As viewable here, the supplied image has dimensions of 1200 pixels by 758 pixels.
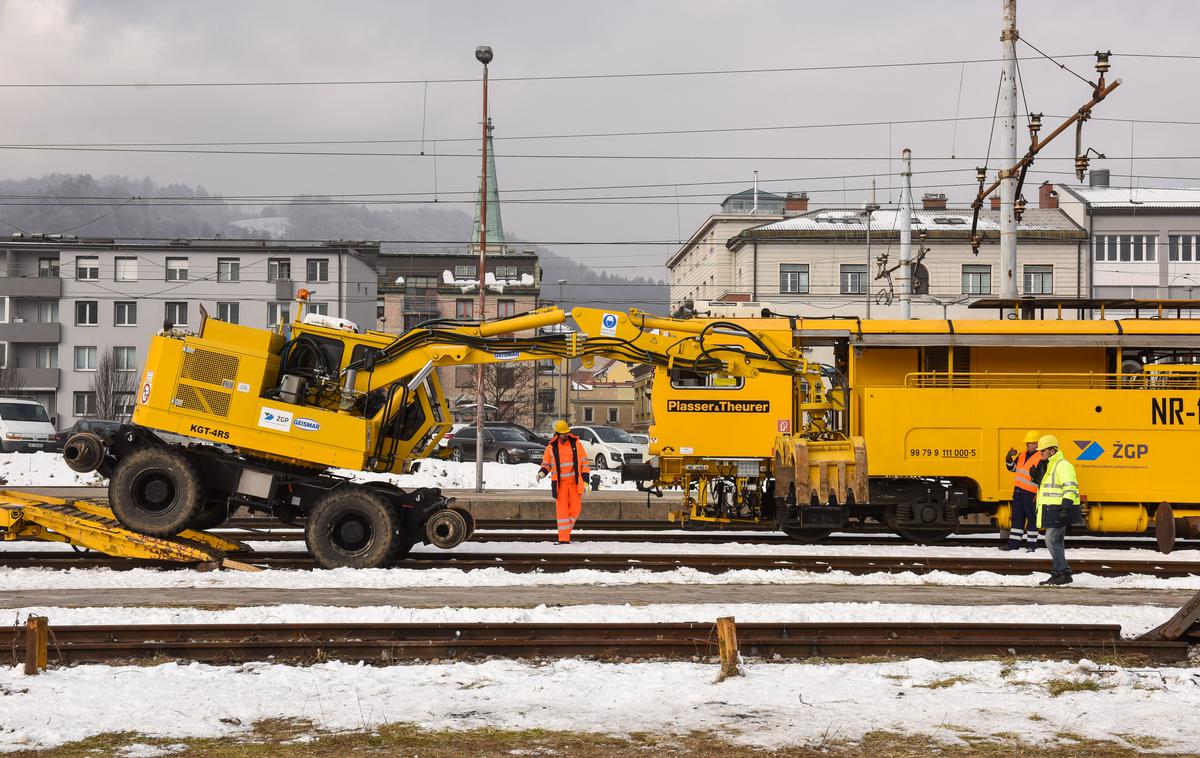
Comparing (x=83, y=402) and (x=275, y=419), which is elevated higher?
(x=83, y=402)

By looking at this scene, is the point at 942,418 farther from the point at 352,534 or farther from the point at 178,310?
the point at 178,310

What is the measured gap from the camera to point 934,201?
210 feet

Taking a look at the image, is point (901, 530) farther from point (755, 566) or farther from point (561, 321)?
point (561, 321)

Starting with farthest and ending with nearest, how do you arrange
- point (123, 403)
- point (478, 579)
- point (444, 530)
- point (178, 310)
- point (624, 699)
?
1. point (178, 310)
2. point (123, 403)
3. point (444, 530)
4. point (478, 579)
5. point (624, 699)

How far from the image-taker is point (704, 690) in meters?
7.99

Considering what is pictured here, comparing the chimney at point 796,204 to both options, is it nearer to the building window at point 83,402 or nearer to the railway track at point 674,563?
the building window at point 83,402

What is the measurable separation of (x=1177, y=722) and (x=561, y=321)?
324 inches

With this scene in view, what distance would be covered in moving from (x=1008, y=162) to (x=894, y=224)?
124 feet

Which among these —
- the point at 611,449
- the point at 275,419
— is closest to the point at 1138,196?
the point at 611,449

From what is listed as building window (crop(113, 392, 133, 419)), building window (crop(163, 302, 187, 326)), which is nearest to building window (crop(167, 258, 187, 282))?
building window (crop(163, 302, 187, 326))

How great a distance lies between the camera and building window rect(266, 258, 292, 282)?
207 ft

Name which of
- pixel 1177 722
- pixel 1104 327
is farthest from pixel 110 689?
pixel 1104 327

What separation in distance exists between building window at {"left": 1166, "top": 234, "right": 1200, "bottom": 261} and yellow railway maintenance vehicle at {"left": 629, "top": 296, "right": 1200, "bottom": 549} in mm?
47241

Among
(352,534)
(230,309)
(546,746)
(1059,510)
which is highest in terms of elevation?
(230,309)
